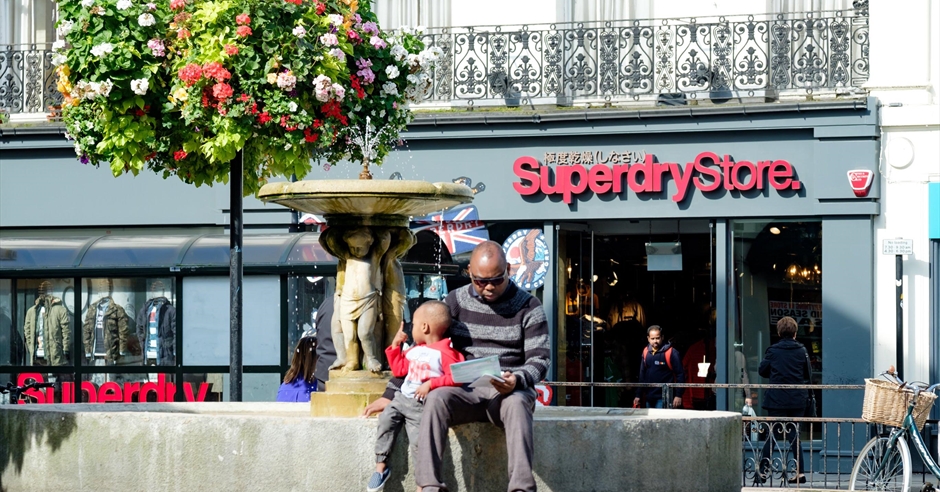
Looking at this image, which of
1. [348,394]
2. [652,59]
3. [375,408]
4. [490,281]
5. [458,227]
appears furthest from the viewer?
[458,227]

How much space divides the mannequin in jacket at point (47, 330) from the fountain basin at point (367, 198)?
28.3ft

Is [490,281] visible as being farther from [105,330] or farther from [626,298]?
[626,298]

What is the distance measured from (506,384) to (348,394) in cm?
189

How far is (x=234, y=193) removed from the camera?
11.1m

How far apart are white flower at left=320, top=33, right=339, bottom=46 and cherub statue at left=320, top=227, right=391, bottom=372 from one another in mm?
1355

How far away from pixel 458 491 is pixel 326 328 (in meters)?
3.18

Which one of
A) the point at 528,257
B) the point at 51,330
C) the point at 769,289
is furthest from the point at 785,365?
the point at 51,330

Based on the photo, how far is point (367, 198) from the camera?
928cm

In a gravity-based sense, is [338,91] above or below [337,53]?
below

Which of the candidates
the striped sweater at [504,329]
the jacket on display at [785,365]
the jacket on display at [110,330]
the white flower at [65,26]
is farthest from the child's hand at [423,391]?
the jacket on display at [110,330]

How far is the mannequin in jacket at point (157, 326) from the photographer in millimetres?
17312

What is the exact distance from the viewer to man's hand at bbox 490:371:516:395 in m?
7.83

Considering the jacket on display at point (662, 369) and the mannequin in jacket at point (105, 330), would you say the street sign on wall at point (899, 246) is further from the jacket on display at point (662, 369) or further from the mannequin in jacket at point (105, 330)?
the mannequin in jacket at point (105, 330)

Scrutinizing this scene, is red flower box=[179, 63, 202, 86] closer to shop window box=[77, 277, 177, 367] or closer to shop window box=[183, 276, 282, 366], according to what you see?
shop window box=[183, 276, 282, 366]
